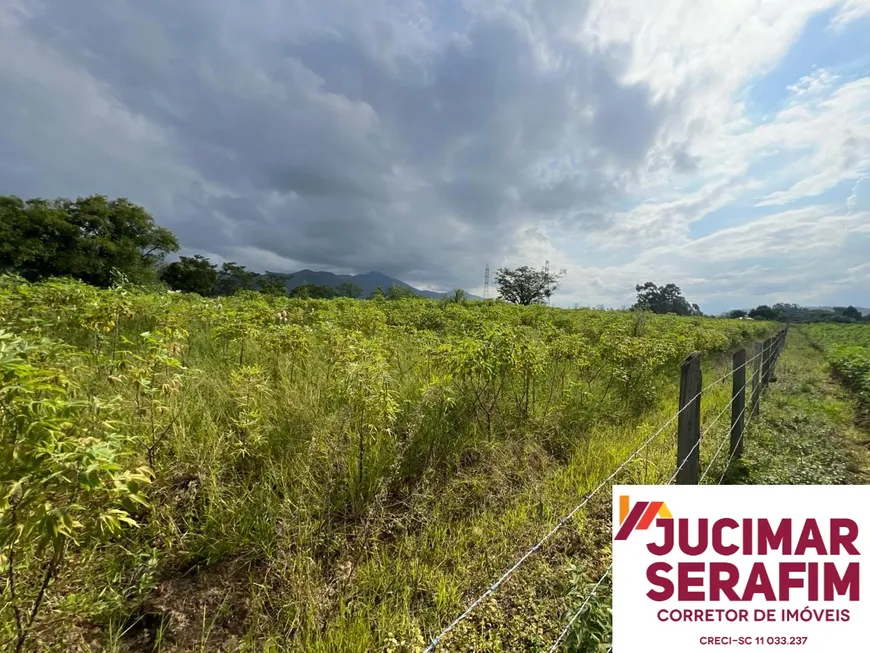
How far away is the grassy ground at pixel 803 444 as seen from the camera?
387 cm

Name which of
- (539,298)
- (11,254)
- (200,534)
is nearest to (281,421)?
(200,534)

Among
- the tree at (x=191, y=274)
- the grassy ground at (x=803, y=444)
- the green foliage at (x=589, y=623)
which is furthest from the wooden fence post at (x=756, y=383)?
the tree at (x=191, y=274)

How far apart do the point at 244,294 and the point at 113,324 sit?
1051 cm

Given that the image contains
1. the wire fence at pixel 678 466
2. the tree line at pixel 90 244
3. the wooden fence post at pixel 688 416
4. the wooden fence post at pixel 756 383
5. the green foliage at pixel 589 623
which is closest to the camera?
the wire fence at pixel 678 466

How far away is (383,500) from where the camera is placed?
9.23ft

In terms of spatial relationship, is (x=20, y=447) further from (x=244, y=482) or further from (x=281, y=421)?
(x=281, y=421)

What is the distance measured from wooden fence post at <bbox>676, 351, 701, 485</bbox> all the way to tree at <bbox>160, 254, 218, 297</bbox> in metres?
52.2

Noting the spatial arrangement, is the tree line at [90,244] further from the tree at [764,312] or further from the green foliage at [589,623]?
the tree at [764,312]

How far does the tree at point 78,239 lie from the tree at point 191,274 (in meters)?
8.24

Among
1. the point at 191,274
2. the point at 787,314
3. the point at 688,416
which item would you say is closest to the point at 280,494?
the point at 688,416

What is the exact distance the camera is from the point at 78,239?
30.3m

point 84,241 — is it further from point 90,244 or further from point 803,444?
point 803,444

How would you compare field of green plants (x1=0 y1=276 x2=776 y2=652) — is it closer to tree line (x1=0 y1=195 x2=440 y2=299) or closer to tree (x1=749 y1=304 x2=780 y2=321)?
tree line (x1=0 y1=195 x2=440 y2=299)

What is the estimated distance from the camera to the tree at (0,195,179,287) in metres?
27.0
